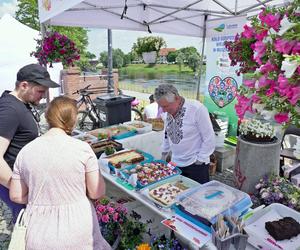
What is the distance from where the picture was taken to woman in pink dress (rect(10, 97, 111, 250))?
1364mm

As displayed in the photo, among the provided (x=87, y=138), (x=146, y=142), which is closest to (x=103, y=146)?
(x=87, y=138)

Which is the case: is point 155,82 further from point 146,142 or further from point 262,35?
point 262,35

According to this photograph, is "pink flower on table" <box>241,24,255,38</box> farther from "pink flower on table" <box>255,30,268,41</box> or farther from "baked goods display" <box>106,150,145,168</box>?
"baked goods display" <box>106,150,145,168</box>

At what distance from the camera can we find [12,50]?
8805 millimetres

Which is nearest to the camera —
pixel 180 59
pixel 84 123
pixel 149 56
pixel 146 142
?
pixel 146 142

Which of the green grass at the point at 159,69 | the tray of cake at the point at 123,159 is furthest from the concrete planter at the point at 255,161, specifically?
the green grass at the point at 159,69

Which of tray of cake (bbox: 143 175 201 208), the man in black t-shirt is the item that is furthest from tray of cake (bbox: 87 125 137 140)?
the man in black t-shirt

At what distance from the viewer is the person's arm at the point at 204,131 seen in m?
2.36

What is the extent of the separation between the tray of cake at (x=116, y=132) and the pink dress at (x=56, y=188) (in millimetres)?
1879

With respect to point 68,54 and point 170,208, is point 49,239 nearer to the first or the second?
point 170,208

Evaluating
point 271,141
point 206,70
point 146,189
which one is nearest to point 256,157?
point 271,141

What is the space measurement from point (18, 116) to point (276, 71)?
1.55 metres

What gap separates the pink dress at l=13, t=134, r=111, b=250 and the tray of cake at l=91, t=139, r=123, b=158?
1371 millimetres

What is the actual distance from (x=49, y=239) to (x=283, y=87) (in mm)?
1346
